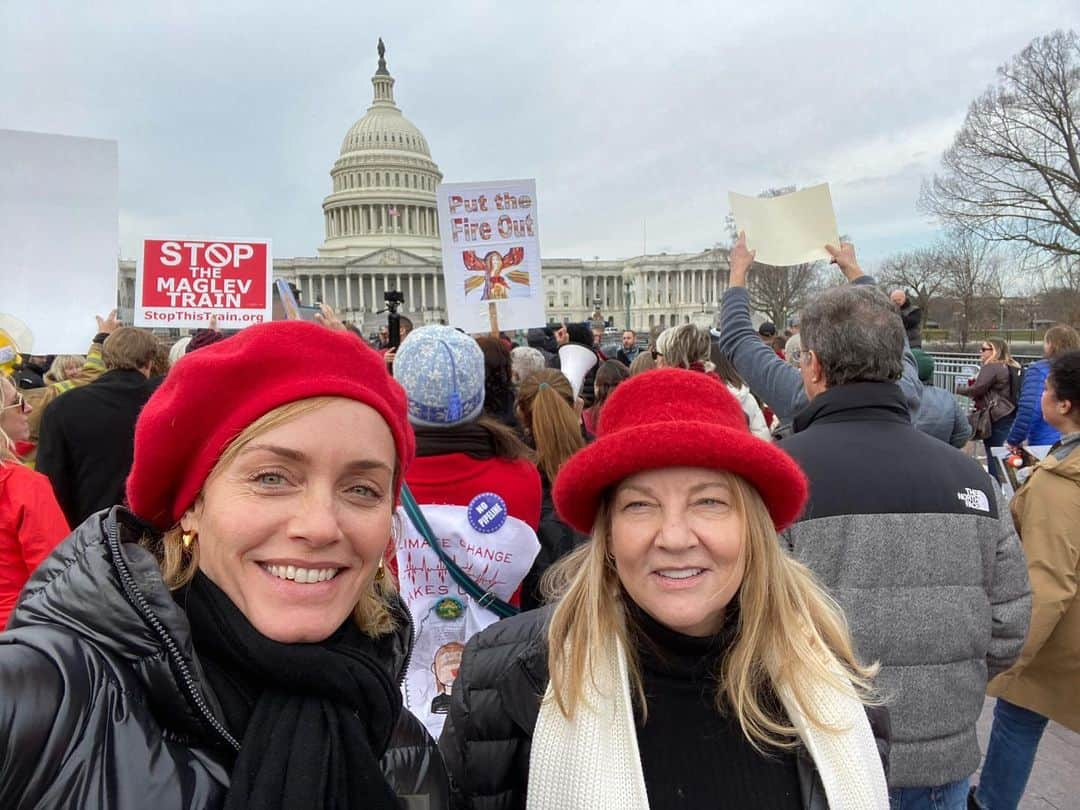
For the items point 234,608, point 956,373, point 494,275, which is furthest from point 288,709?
point 956,373

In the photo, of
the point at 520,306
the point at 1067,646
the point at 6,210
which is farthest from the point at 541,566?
the point at 6,210

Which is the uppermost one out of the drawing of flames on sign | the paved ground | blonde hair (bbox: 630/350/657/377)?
the drawing of flames on sign

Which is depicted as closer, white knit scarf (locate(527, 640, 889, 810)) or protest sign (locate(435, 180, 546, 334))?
white knit scarf (locate(527, 640, 889, 810))

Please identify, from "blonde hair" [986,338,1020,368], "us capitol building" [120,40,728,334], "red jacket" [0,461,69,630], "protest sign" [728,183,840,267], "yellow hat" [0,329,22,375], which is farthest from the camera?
"us capitol building" [120,40,728,334]

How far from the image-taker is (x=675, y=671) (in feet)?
5.37

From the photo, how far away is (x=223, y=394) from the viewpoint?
132cm

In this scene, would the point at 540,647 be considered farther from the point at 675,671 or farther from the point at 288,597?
the point at 288,597

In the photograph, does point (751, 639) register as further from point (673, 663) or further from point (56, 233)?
point (56, 233)

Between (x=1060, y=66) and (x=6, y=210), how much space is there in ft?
84.8

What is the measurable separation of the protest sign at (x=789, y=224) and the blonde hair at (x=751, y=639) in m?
2.76

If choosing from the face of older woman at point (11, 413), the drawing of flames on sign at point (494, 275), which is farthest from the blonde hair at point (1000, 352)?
the face of older woman at point (11, 413)

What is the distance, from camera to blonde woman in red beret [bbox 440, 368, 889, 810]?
153 centimetres

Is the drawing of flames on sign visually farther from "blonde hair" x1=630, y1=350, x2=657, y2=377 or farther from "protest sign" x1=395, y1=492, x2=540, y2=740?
"protest sign" x1=395, y1=492, x2=540, y2=740

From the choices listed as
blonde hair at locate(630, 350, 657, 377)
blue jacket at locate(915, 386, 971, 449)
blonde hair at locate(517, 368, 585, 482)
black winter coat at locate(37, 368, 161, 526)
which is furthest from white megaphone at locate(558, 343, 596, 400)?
black winter coat at locate(37, 368, 161, 526)
